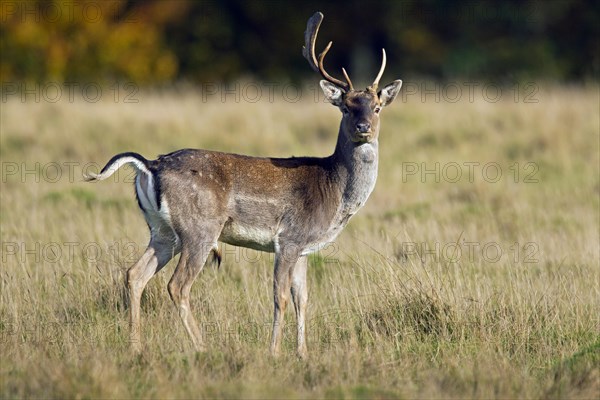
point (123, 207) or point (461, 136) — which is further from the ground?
point (461, 136)

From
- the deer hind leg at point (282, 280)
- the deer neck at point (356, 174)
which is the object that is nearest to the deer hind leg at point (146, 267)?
the deer hind leg at point (282, 280)

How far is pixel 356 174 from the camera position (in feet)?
26.0

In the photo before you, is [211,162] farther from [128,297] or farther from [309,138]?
[309,138]

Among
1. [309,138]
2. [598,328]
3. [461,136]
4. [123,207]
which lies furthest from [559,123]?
[598,328]

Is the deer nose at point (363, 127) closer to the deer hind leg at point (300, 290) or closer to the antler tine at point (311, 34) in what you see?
the antler tine at point (311, 34)

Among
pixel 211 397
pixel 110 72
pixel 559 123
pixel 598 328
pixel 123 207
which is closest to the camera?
pixel 211 397

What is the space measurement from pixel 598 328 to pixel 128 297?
11.0 ft

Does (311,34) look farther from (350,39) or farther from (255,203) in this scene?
(350,39)

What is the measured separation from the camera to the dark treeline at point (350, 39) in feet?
91.8

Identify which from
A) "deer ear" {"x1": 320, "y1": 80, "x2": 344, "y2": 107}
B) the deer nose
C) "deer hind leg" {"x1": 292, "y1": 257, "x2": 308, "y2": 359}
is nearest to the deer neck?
the deer nose

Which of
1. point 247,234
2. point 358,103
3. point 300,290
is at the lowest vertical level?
point 300,290

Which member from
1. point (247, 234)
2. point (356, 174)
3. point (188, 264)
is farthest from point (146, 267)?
point (356, 174)

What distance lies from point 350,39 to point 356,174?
22.2m

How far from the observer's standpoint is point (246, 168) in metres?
7.74
